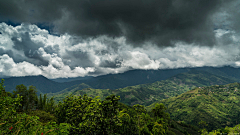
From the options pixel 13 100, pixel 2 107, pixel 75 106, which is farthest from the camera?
pixel 75 106

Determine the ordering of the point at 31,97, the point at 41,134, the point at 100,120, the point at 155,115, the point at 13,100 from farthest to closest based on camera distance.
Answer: the point at 31,97, the point at 155,115, the point at 13,100, the point at 100,120, the point at 41,134

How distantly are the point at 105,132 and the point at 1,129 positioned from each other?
16.6 feet

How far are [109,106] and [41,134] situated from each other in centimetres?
339

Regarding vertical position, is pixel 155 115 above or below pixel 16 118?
below

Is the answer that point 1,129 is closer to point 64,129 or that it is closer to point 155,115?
point 64,129

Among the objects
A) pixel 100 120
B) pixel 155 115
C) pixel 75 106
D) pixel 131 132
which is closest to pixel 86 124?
pixel 100 120

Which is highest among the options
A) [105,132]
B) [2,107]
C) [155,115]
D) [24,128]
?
[2,107]

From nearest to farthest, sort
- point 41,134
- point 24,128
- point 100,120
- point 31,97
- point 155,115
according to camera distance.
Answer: point 41,134
point 24,128
point 100,120
point 155,115
point 31,97

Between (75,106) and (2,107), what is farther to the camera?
(75,106)

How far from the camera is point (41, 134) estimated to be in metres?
5.00

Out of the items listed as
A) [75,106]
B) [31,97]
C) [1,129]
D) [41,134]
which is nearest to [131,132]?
[75,106]

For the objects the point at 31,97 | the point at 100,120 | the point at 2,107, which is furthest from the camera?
the point at 31,97

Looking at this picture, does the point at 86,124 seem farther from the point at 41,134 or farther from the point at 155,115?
the point at 155,115

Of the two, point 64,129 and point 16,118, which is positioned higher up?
point 16,118
